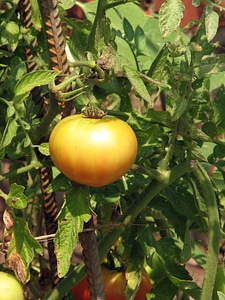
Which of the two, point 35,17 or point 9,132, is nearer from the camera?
point 9,132

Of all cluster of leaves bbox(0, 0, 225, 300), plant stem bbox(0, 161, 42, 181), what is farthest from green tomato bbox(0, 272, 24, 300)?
plant stem bbox(0, 161, 42, 181)

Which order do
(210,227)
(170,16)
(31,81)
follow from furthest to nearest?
(210,227) → (31,81) → (170,16)

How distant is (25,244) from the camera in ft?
3.01

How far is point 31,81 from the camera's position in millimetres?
869

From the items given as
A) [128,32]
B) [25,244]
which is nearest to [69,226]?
[25,244]

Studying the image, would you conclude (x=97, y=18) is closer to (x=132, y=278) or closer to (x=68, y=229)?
(x=68, y=229)

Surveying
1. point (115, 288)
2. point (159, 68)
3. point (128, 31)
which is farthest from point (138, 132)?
point (115, 288)

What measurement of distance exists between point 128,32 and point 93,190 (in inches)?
9.9

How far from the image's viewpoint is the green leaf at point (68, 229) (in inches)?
34.3

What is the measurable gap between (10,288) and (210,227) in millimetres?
294

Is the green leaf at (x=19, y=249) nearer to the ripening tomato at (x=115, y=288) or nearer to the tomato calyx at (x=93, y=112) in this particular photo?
the tomato calyx at (x=93, y=112)

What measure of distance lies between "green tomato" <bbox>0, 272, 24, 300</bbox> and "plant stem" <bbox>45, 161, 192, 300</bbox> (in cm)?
9

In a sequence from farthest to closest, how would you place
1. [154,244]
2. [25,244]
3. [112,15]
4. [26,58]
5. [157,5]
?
[157,5]
[112,15]
[26,58]
[154,244]
[25,244]

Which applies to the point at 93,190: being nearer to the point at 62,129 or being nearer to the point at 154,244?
the point at 154,244
